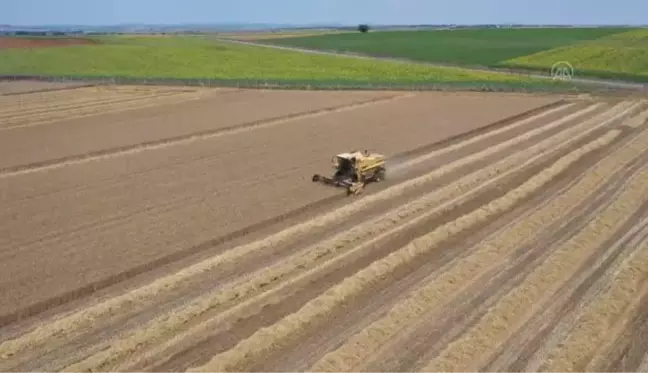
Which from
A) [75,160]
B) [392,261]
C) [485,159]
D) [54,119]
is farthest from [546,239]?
[54,119]

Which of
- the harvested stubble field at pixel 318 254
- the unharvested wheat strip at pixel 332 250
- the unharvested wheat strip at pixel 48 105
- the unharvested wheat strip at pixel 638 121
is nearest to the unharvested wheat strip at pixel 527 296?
the harvested stubble field at pixel 318 254

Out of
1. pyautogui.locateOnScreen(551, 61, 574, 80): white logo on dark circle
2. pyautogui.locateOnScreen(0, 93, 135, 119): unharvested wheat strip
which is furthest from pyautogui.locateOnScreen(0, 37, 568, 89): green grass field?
pyautogui.locateOnScreen(0, 93, 135, 119): unharvested wheat strip

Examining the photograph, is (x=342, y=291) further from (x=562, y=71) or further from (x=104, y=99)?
(x=562, y=71)

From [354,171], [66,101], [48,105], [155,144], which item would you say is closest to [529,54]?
[66,101]

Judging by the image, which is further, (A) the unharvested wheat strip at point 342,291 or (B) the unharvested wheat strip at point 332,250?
(B) the unharvested wheat strip at point 332,250

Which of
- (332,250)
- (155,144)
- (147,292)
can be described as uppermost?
(332,250)

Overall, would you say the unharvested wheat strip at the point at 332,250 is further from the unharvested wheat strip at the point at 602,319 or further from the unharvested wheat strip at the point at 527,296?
the unharvested wheat strip at the point at 602,319

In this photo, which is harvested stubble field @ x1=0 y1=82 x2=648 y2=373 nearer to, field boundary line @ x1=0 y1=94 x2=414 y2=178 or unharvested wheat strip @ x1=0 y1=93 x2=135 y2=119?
field boundary line @ x1=0 y1=94 x2=414 y2=178

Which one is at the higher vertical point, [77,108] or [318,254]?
[318,254]
